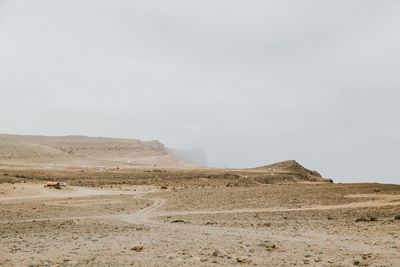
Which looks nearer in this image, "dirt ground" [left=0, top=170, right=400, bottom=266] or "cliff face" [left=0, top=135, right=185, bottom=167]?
"dirt ground" [left=0, top=170, right=400, bottom=266]

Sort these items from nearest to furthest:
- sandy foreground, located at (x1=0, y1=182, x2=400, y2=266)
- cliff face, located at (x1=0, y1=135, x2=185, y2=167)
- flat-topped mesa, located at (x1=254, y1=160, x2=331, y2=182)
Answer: sandy foreground, located at (x1=0, y1=182, x2=400, y2=266) < flat-topped mesa, located at (x1=254, y1=160, x2=331, y2=182) < cliff face, located at (x1=0, y1=135, x2=185, y2=167)

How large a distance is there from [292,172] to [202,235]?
66941 millimetres

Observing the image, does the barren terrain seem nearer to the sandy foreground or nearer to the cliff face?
the sandy foreground

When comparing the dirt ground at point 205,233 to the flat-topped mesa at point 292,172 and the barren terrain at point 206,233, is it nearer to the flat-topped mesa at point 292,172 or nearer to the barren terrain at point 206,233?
the barren terrain at point 206,233

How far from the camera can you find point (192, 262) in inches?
525

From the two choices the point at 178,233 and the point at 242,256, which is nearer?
the point at 242,256

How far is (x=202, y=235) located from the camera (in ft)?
62.1

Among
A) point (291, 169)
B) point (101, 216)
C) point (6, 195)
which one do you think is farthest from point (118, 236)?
point (291, 169)

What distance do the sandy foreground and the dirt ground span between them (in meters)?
0.03

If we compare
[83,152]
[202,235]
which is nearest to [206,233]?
[202,235]

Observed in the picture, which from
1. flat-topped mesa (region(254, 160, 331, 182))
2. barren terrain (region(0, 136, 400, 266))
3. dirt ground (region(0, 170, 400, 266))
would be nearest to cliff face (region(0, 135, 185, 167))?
flat-topped mesa (region(254, 160, 331, 182))

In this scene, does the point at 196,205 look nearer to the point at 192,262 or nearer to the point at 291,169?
the point at 192,262

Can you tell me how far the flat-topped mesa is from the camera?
7831cm

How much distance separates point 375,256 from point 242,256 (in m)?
3.73
